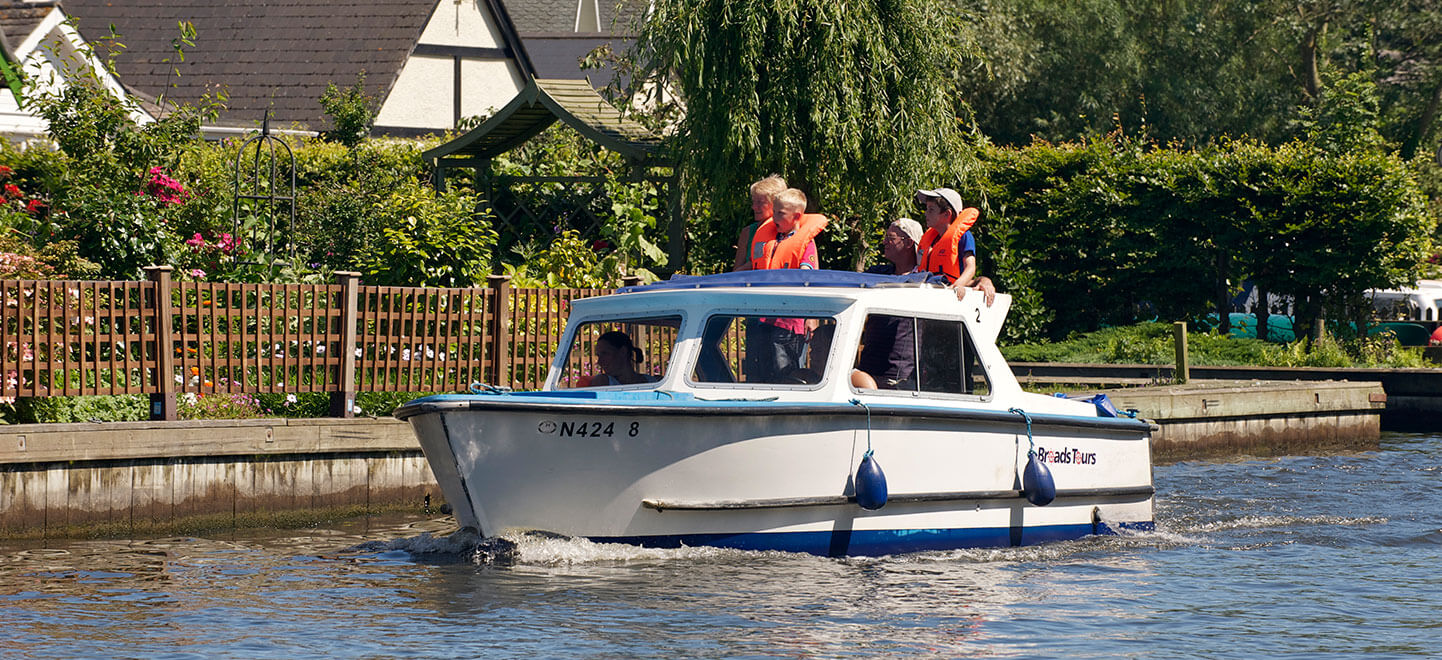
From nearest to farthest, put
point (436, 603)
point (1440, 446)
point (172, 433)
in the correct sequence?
point (436, 603)
point (172, 433)
point (1440, 446)

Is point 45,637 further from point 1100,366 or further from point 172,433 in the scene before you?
point 1100,366

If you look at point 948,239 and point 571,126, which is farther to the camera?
point 571,126

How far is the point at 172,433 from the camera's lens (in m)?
12.3

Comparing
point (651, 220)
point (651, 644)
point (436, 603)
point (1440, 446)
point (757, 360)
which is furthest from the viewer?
point (651, 220)

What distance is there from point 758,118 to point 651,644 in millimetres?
13114

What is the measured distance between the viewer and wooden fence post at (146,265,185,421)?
1291 cm

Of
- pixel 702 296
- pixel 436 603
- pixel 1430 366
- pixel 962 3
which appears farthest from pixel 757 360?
pixel 962 3

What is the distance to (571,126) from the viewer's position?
22172 mm

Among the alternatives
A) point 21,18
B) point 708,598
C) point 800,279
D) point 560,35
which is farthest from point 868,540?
point 560,35

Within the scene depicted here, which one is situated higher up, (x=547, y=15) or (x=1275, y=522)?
(x=547, y=15)

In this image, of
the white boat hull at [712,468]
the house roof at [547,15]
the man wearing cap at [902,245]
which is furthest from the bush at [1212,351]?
the house roof at [547,15]

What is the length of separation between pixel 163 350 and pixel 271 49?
2439 cm

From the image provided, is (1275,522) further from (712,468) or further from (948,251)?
(712,468)

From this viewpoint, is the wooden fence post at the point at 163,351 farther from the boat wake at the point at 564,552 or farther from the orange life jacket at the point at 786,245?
the orange life jacket at the point at 786,245
